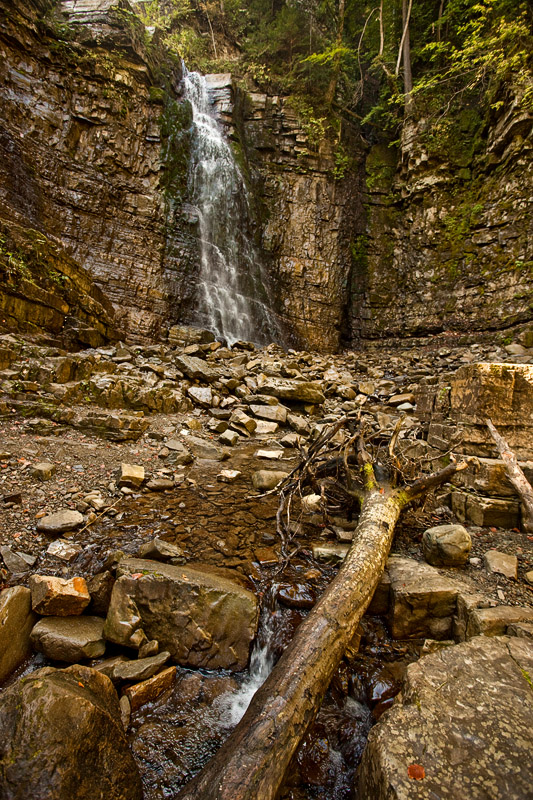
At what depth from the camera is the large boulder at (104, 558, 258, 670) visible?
214 cm

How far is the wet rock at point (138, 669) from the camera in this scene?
1.91 m

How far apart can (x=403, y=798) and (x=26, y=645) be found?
214cm

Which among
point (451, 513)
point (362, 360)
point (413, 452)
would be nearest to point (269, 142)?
point (362, 360)

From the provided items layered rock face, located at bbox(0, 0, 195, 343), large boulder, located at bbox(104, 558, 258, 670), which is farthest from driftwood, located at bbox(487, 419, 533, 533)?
layered rock face, located at bbox(0, 0, 195, 343)

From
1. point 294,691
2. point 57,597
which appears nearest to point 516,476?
point 294,691

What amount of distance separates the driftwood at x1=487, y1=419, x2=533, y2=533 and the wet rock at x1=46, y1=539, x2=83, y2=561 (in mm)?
3582

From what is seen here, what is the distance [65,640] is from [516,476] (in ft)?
11.1

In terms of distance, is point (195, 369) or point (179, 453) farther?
point (195, 369)

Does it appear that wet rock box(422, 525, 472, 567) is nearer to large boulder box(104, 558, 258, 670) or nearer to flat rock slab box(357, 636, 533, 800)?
flat rock slab box(357, 636, 533, 800)

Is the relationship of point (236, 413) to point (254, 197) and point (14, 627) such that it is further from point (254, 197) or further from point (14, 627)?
point (254, 197)

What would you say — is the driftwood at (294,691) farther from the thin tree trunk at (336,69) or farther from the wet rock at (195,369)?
the thin tree trunk at (336,69)

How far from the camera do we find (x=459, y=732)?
1.32 meters

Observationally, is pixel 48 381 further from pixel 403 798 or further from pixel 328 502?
pixel 403 798

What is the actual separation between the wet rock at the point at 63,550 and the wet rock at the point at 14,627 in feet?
2.13
